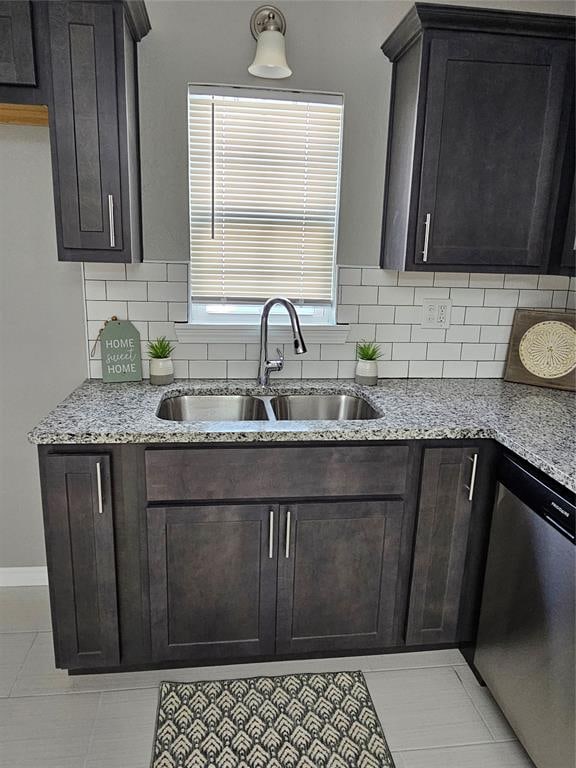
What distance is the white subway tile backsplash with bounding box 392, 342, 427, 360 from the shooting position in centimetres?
241

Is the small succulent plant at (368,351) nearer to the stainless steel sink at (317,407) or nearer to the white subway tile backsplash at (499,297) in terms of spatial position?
the stainless steel sink at (317,407)

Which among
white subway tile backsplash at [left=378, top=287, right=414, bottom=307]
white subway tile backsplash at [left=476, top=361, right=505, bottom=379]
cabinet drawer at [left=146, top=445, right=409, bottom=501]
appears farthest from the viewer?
white subway tile backsplash at [left=476, top=361, right=505, bottom=379]

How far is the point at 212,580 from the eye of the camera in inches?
71.7

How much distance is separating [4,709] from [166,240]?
5.81ft

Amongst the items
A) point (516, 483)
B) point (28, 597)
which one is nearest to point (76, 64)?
point (516, 483)

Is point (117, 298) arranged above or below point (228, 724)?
above

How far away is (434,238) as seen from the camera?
2.03 m

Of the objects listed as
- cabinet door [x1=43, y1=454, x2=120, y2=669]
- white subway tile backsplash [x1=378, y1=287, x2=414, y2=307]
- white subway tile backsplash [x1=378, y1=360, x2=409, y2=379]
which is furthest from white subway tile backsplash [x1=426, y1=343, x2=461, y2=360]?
cabinet door [x1=43, y1=454, x2=120, y2=669]

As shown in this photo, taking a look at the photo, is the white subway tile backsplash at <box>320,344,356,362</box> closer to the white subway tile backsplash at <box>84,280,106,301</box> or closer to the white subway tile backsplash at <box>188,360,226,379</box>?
the white subway tile backsplash at <box>188,360,226,379</box>

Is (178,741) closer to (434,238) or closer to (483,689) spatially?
(483,689)

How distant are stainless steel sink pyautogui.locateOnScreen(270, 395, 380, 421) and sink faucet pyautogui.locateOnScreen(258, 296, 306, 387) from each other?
0.38 feet

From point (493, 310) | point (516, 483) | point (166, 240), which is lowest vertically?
point (516, 483)

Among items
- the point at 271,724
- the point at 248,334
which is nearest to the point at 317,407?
the point at 248,334

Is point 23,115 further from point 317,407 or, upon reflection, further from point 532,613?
point 532,613
